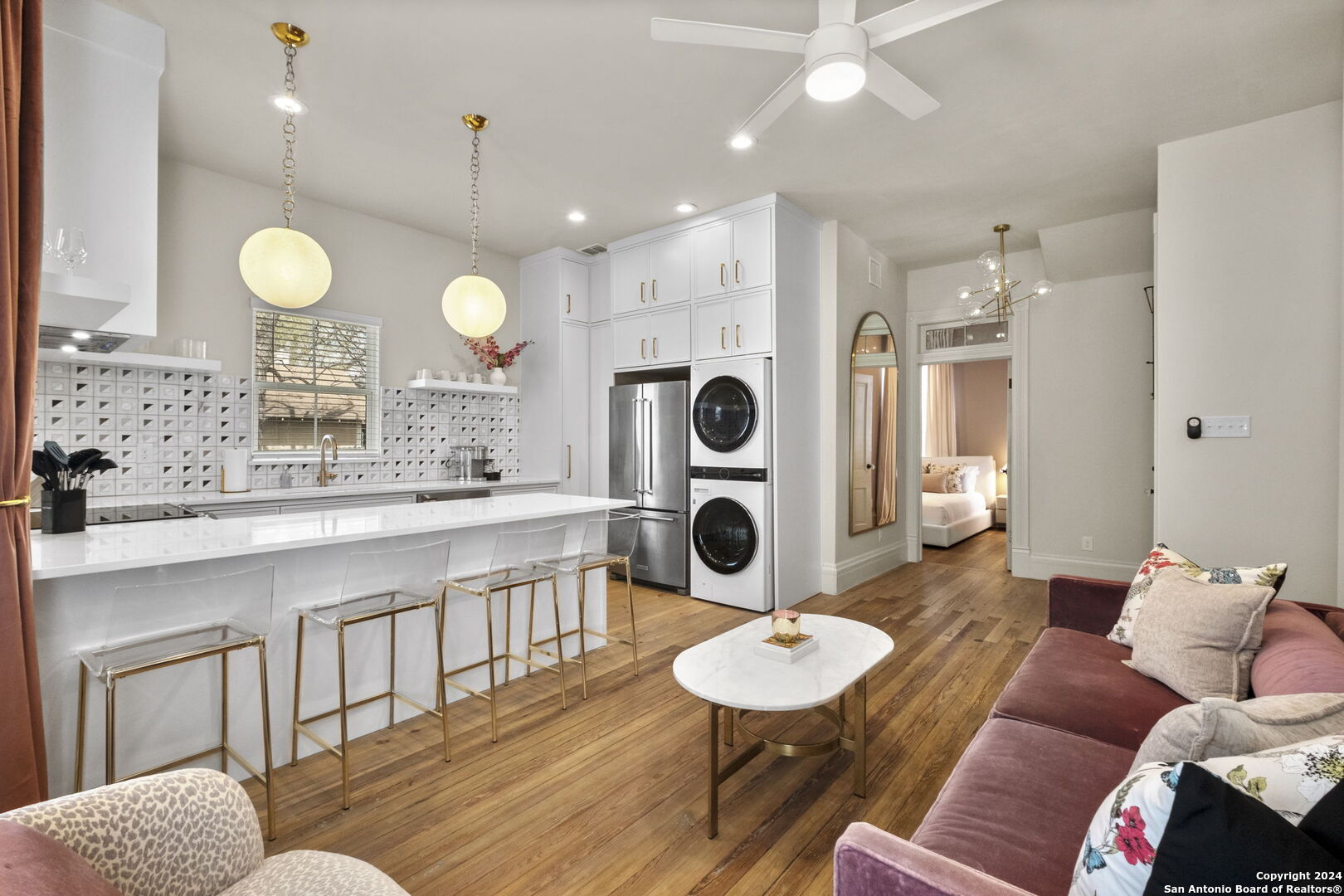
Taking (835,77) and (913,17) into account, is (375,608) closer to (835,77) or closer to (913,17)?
(835,77)

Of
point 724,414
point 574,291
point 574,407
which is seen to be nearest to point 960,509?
point 724,414

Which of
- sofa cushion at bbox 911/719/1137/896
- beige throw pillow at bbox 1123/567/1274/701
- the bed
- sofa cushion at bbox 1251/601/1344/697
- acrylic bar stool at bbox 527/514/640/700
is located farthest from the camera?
the bed

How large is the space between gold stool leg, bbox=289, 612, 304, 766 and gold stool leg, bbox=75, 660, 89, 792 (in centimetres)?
57

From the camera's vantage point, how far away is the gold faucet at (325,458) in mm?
4164

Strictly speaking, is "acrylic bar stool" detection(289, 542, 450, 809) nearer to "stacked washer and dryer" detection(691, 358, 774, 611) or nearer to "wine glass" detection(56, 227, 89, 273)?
"wine glass" detection(56, 227, 89, 273)

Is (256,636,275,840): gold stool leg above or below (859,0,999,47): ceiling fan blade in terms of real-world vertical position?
below

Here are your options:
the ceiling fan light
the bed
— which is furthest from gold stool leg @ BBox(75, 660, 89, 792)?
the bed

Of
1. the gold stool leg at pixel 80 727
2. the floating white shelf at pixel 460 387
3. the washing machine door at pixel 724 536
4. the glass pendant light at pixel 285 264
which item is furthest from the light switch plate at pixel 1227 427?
the gold stool leg at pixel 80 727

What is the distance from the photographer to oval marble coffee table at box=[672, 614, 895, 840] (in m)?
1.81

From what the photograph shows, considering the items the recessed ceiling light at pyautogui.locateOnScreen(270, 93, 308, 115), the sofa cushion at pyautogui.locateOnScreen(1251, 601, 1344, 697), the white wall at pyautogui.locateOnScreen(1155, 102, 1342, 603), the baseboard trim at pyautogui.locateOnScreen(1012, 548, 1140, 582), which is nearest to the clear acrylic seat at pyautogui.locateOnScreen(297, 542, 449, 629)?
the recessed ceiling light at pyautogui.locateOnScreen(270, 93, 308, 115)

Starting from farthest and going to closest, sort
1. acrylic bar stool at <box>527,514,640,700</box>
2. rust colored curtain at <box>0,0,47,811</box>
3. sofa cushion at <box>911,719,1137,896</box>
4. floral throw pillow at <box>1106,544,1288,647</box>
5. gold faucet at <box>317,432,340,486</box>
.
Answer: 1. gold faucet at <box>317,432,340,486</box>
2. acrylic bar stool at <box>527,514,640,700</box>
3. floral throw pillow at <box>1106,544,1288,647</box>
4. rust colored curtain at <box>0,0,47,811</box>
5. sofa cushion at <box>911,719,1137,896</box>

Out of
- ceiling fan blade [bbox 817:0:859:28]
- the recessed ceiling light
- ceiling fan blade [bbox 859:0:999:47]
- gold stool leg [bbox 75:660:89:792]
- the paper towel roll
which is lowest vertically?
gold stool leg [bbox 75:660:89:792]

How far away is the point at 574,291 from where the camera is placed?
17.6 ft

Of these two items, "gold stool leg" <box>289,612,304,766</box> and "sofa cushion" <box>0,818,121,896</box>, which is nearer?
"sofa cushion" <box>0,818,121,896</box>
